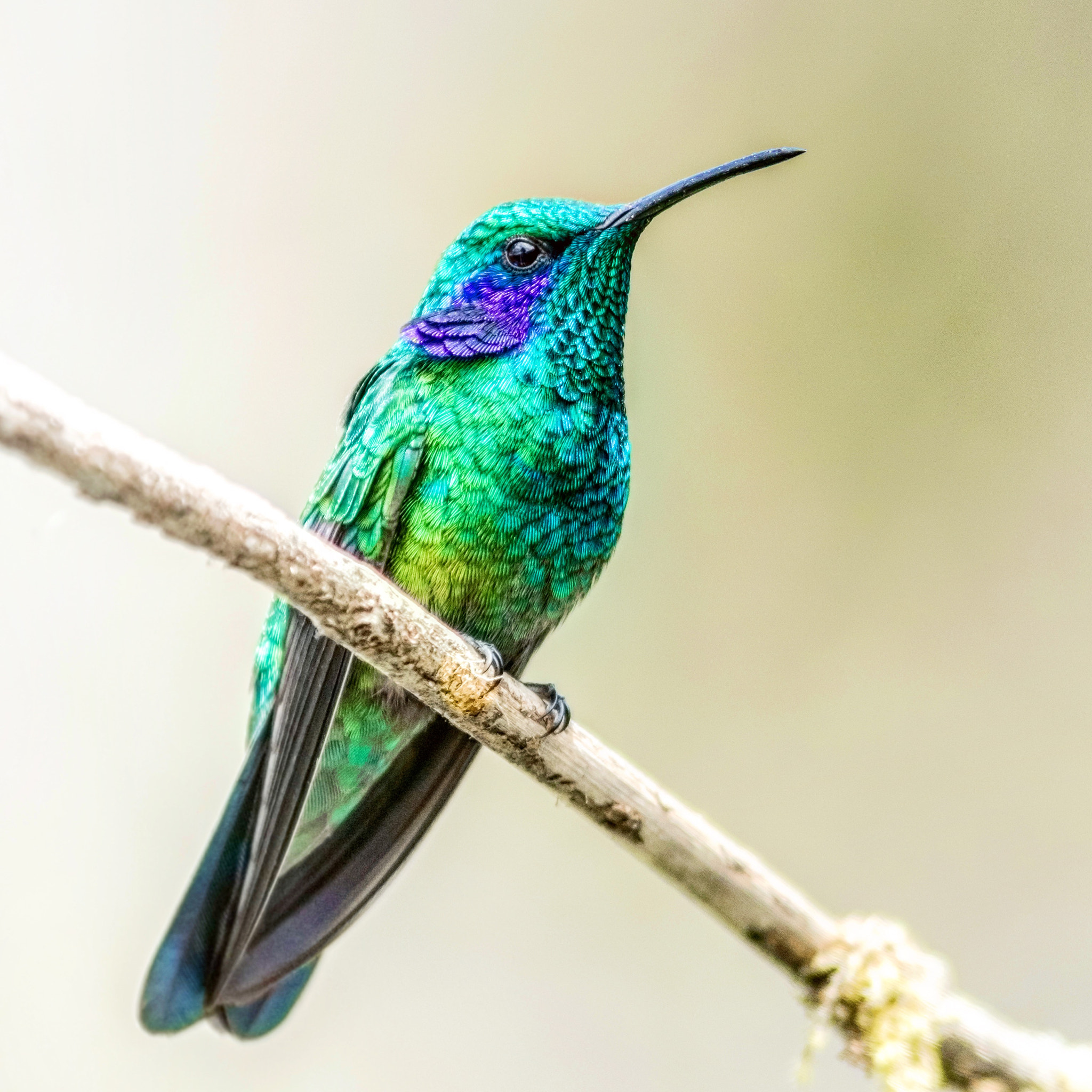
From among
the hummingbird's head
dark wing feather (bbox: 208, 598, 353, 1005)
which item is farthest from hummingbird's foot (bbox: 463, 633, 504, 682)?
the hummingbird's head

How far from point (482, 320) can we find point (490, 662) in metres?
0.71

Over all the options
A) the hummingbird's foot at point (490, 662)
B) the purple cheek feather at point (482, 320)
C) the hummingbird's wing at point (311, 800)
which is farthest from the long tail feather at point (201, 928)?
the purple cheek feather at point (482, 320)

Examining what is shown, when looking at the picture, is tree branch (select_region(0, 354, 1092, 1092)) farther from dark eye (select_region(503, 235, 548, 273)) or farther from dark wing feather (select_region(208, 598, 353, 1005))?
dark eye (select_region(503, 235, 548, 273))

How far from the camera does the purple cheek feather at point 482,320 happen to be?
84.0 inches

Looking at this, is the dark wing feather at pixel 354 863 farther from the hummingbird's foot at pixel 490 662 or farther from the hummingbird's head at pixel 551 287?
the hummingbird's head at pixel 551 287

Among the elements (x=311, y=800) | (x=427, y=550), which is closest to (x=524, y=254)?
(x=427, y=550)

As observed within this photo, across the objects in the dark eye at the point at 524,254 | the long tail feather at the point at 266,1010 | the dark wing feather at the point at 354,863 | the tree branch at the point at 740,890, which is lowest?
the long tail feather at the point at 266,1010

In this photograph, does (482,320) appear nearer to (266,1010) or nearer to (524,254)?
(524,254)

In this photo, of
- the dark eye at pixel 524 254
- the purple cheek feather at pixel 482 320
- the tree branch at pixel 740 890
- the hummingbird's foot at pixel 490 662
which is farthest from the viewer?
the dark eye at pixel 524 254

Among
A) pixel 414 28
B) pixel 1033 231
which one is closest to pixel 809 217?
pixel 1033 231

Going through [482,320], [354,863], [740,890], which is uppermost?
[482,320]

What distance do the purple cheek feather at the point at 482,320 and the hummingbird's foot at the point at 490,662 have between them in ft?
1.90

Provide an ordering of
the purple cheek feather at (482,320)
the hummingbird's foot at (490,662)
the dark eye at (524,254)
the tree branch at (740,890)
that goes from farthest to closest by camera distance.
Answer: the dark eye at (524,254), the purple cheek feather at (482,320), the hummingbird's foot at (490,662), the tree branch at (740,890)

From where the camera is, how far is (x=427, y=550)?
2012 millimetres
